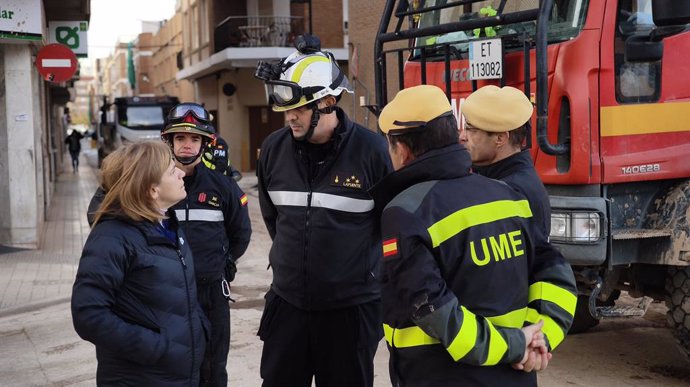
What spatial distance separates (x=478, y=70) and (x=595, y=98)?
0.82 metres

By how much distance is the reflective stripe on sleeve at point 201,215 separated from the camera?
4.64 m

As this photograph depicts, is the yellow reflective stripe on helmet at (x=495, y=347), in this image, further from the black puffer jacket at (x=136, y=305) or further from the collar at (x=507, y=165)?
the black puffer jacket at (x=136, y=305)

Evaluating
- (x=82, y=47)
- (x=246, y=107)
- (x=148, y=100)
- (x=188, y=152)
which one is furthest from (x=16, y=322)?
(x=246, y=107)

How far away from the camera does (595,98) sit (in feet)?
18.3

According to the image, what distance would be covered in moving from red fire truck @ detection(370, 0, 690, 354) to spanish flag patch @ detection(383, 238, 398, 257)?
300 cm

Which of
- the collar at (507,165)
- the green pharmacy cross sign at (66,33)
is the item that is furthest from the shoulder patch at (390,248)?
the green pharmacy cross sign at (66,33)

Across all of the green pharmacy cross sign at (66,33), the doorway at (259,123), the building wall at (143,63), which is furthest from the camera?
the building wall at (143,63)

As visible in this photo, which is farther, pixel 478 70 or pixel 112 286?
pixel 478 70

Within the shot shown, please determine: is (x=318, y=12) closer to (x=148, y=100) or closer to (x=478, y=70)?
(x=148, y=100)

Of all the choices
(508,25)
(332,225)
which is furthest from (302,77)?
(508,25)

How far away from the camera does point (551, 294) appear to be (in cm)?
292

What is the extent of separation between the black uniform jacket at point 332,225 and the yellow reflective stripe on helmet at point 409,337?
1.15 meters

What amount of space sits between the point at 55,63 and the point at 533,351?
11.4 meters

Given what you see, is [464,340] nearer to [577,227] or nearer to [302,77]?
[302,77]
